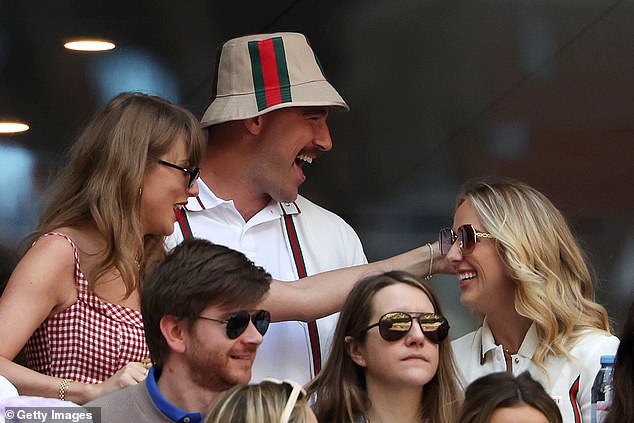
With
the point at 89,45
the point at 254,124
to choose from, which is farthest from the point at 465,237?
the point at 89,45

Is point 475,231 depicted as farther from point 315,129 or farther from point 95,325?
point 95,325

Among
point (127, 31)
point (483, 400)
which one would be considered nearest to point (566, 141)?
point (127, 31)

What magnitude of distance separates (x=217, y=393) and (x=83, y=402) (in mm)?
373

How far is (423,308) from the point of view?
138 inches

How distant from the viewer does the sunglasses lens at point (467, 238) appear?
3949 mm

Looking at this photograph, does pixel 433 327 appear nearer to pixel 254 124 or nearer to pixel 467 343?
pixel 467 343

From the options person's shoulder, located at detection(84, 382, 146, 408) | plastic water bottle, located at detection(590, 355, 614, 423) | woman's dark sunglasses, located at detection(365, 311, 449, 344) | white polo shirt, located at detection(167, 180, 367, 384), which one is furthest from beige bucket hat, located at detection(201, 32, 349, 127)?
person's shoulder, located at detection(84, 382, 146, 408)

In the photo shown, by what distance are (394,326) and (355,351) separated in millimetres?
158

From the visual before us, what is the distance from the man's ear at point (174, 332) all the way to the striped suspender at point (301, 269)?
1.12m

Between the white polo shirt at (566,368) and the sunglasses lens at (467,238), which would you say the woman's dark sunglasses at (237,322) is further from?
the sunglasses lens at (467,238)

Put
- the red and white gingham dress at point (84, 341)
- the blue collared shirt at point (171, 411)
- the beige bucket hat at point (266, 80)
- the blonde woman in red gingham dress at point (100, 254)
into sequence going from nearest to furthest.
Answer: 1. the blue collared shirt at point (171, 411)
2. the blonde woman in red gingham dress at point (100, 254)
3. the red and white gingham dress at point (84, 341)
4. the beige bucket hat at point (266, 80)

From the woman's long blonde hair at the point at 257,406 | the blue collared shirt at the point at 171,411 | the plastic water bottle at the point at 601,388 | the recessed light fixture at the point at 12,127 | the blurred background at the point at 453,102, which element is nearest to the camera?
the woman's long blonde hair at the point at 257,406

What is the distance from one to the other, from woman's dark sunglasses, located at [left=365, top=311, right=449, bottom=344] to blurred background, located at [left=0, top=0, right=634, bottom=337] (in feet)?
5.25

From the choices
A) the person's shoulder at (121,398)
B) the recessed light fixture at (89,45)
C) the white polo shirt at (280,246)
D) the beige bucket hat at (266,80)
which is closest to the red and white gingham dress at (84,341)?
the person's shoulder at (121,398)
